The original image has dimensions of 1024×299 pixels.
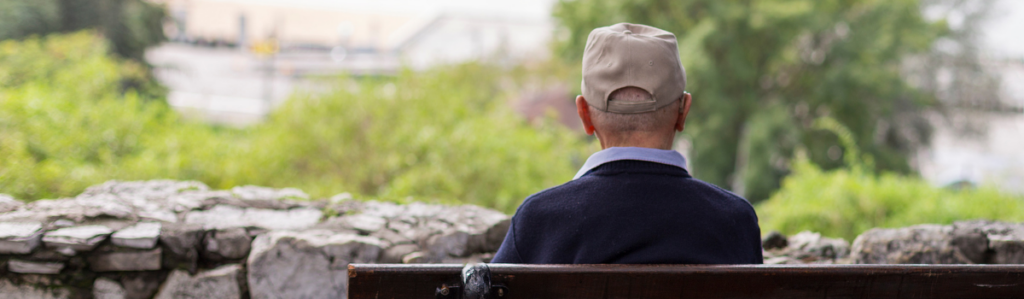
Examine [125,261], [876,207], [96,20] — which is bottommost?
[876,207]

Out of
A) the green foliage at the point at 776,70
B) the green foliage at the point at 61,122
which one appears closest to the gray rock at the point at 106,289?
the green foliage at the point at 61,122

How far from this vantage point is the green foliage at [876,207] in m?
6.13

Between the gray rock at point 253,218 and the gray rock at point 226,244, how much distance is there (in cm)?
5

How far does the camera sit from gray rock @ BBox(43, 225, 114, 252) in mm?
2244

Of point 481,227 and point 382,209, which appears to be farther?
point 382,209

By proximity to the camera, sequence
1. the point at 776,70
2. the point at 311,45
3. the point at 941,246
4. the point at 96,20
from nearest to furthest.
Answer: the point at 941,246 → the point at 96,20 → the point at 776,70 → the point at 311,45

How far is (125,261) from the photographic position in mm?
2326

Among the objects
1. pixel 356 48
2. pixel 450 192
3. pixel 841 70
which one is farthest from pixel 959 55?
pixel 356 48

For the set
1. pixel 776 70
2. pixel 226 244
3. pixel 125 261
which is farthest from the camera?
pixel 776 70

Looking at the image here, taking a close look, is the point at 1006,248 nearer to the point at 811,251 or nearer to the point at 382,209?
the point at 811,251

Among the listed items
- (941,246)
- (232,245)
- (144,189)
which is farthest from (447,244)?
(941,246)

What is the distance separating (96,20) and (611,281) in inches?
657

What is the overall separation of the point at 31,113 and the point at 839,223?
23.2 ft

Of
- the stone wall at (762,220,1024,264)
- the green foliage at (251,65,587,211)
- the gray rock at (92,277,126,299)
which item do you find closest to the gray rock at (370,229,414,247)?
the gray rock at (92,277,126,299)
